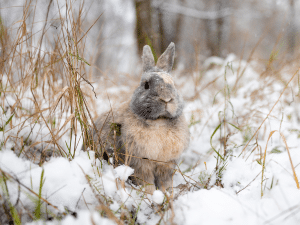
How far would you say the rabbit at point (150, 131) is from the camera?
166 centimetres

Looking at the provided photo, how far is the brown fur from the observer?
169 cm

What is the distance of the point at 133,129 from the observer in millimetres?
1720

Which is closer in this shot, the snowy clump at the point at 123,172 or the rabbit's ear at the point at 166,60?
the snowy clump at the point at 123,172

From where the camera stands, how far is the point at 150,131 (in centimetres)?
171

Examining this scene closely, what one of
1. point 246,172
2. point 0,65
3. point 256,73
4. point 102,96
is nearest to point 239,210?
point 246,172

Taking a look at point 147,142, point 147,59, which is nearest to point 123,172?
point 147,142

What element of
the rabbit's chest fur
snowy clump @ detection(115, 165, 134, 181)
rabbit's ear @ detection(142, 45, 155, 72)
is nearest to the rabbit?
the rabbit's chest fur

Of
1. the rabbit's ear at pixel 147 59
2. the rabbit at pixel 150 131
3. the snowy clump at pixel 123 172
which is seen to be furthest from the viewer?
the rabbit's ear at pixel 147 59

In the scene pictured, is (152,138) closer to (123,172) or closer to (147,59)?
(123,172)

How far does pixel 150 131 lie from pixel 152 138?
60 mm

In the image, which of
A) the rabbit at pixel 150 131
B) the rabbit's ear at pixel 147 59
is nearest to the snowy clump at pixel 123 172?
the rabbit at pixel 150 131

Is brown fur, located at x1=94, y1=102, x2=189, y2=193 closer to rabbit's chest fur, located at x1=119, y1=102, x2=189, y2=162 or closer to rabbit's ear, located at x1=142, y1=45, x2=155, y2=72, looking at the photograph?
rabbit's chest fur, located at x1=119, y1=102, x2=189, y2=162

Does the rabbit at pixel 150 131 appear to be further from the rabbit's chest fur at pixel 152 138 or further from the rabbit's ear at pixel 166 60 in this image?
the rabbit's ear at pixel 166 60

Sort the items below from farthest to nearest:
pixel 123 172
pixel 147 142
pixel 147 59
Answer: pixel 147 59 < pixel 147 142 < pixel 123 172
